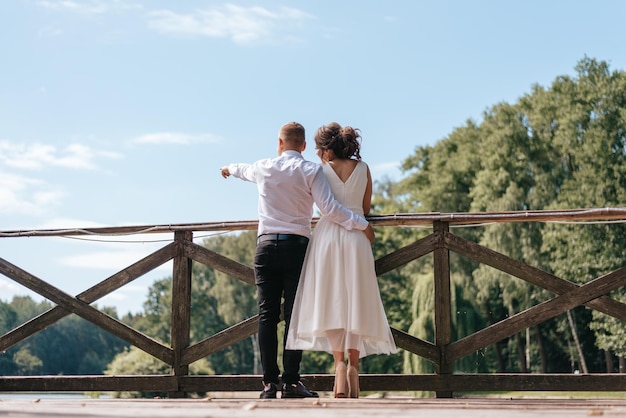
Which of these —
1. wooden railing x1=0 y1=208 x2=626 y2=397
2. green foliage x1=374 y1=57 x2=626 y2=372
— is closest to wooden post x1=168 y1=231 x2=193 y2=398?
wooden railing x1=0 y1=208 x2=626 y2=397

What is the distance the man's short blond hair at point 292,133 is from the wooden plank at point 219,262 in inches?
41.7

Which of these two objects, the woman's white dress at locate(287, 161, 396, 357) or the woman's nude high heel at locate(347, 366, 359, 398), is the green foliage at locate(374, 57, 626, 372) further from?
the woman's nude high heel at locate(347, 366, 359, 398)

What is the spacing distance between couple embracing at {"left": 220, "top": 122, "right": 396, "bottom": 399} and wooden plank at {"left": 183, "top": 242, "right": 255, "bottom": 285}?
70 cm

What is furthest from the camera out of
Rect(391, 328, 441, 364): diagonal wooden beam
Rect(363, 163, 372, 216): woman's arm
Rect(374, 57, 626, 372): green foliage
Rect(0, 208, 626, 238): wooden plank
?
Rect(374, 57, 626, 372): green foliage

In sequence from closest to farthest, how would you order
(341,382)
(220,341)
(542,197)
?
(341,382), (220,341), (542,197)

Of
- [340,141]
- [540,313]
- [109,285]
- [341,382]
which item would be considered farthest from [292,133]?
[540,313]

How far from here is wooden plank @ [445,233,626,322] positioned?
6.00 metres

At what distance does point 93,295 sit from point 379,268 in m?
2.02

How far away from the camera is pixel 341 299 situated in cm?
554

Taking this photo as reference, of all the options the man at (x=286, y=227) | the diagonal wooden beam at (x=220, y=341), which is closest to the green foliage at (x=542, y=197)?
the diagonal wooden beam at (x=220, y=341)

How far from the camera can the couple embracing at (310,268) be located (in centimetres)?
553

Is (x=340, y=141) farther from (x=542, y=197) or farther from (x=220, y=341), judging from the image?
(x=542, y=197)

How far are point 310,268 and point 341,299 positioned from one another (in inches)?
10.3

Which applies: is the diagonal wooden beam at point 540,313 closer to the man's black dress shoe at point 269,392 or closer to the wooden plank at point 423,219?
the wooden plank at point 423,219
